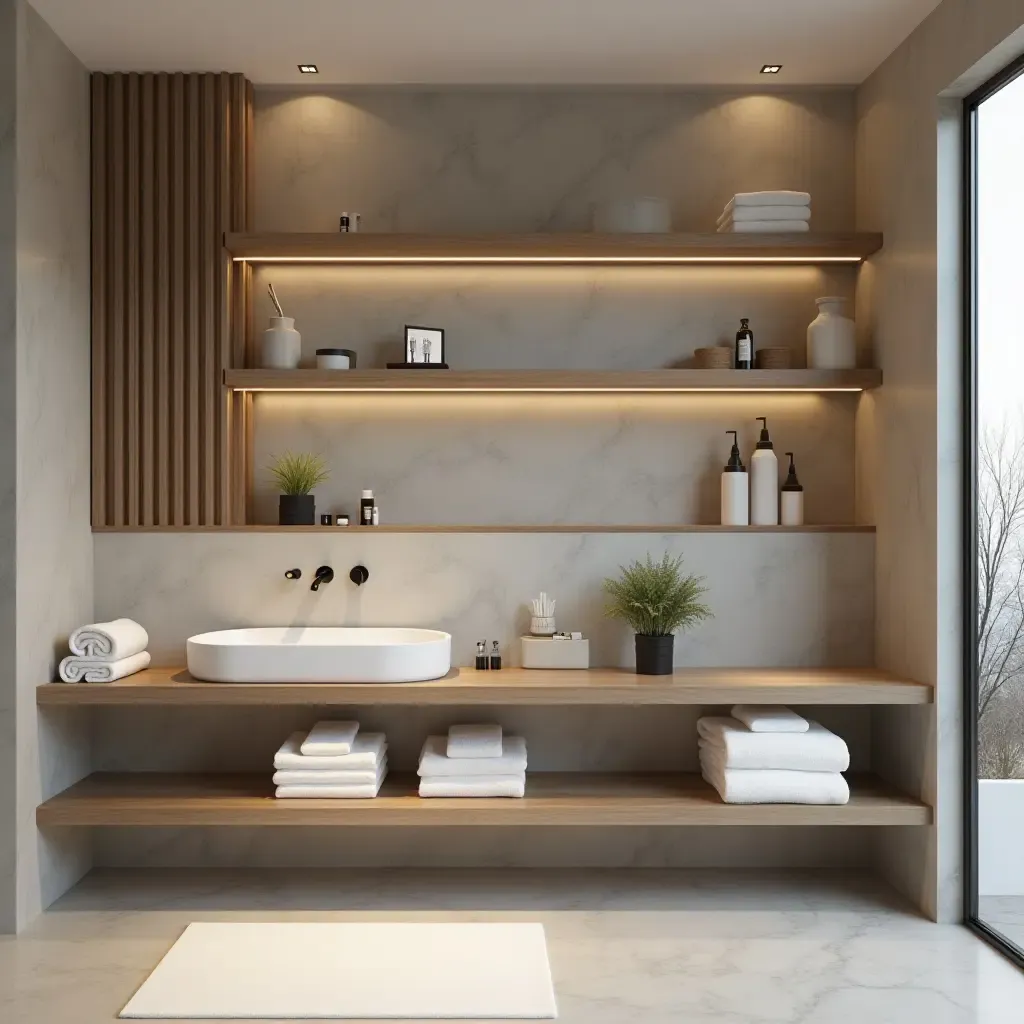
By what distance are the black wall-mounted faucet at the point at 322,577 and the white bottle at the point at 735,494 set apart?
1429mm

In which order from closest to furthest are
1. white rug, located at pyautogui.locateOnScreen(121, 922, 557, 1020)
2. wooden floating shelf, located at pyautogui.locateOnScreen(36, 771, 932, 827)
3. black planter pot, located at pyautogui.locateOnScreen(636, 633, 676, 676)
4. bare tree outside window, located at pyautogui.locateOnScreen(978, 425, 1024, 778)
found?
white rug, located at pyautogui.locateOnScreen(121, 922, 557, 1020), bare tree outside window, located at pyautogui.locateOnScreen(978, 425, 1024, 778), wooden floating shelf, located at pyautogui.locateOnScreen(36, 771, 932, 827), black planter pot, located at pyautogui.locateOnScreen(636, 633, 676, 676)

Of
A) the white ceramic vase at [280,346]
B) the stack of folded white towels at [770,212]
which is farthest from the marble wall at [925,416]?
the white ceramic vase at [280,346]

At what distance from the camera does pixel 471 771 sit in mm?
3604

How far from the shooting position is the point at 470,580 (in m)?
4.05

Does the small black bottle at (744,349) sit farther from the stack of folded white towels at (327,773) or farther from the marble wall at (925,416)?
the stack of folded white towels at (327,773)

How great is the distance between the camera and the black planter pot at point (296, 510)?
404cm

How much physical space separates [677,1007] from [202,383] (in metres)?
2.60

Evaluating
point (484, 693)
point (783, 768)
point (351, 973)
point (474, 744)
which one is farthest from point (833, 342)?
point (351, 973)

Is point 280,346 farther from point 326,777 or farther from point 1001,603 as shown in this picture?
point 1001,603

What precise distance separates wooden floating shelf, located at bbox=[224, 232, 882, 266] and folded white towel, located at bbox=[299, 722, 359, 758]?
5.49ft

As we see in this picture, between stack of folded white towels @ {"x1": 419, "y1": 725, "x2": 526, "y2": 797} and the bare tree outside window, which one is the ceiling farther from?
stack of folded white towels @ {"x1": 419, "y1": 725, "x2": 526, "y2": 797}

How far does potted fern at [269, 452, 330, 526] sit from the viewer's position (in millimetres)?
4035

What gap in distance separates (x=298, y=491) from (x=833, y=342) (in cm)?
199

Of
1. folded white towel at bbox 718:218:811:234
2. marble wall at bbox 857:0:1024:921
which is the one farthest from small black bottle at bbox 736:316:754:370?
marble wall at bbox 857:0:1024:921
